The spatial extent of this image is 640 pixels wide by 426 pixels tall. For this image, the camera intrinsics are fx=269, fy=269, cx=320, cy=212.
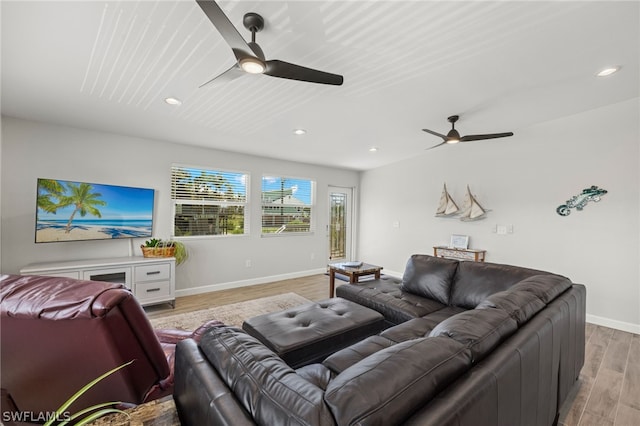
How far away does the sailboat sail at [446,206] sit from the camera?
4.50m

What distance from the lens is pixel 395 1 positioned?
1.63 metres

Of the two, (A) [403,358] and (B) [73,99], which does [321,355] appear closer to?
(A) [403,358]

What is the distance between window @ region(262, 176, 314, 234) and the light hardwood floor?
5.27ft

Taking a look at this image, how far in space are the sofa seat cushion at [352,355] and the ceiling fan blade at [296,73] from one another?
1.73 metres

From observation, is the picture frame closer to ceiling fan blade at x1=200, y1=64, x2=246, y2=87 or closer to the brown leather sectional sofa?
the brown leather sectional sofa

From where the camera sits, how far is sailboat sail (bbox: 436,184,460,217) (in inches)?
177

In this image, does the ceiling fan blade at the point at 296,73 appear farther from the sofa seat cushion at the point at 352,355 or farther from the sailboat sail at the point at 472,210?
the sailboat sail at the point at 472,210

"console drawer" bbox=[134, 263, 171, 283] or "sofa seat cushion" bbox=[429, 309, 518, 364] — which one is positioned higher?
"sofa seat cushion" bbox=[429, 309, 518, 364]

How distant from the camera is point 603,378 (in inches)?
85.1

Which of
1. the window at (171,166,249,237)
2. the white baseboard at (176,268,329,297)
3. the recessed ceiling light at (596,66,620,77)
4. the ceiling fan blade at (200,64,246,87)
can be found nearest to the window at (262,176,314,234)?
the window at (171,166,249,237)

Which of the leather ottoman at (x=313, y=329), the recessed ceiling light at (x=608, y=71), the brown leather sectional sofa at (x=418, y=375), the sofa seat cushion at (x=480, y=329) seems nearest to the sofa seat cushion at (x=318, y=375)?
the brown leather sectional sofa at (x=418, y=375)

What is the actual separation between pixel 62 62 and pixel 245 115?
151cm

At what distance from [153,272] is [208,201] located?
1.36 meters

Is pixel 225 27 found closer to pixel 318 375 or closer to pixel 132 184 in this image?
pixel 318 375
